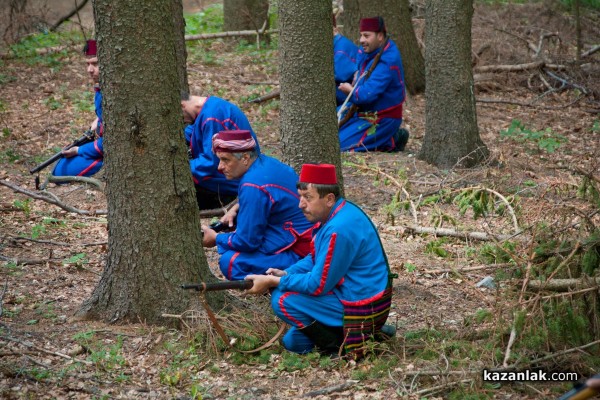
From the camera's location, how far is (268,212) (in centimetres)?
569

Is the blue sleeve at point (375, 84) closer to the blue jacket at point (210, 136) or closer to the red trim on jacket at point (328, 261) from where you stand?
the blue jacket at point (210, 136)

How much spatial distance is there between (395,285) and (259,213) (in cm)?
136

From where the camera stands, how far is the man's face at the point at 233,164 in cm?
575

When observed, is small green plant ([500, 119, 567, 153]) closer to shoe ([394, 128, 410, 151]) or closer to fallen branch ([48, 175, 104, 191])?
shoe ([394, 128, 410, 151])

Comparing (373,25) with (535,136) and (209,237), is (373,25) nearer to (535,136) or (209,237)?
(535,136)

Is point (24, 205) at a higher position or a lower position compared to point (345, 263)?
lower

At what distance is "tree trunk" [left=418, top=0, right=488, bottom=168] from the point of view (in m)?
9.29

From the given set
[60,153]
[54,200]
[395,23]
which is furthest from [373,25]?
[54,200]

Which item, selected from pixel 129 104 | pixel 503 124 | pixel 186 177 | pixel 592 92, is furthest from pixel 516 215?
pixel 592 92

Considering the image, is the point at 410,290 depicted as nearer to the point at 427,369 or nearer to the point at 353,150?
the point at 427,369

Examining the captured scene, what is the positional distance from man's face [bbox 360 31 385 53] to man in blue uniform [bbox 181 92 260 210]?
10.1 ft

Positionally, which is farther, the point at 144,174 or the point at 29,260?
the point at 29,260

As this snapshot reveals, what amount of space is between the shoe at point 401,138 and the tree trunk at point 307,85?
3715 millimetres

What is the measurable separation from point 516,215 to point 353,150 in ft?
11.9
